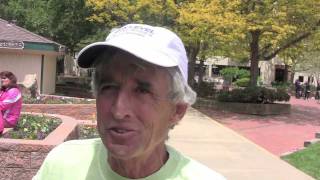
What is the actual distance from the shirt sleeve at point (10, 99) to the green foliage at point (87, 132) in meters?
1.43

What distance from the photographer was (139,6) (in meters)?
24.8

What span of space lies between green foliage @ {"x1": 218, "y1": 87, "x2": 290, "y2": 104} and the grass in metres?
11.9

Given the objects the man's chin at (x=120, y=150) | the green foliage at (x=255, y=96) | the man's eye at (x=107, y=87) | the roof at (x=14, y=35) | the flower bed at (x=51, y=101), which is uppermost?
the roof at (x=14, y=35)

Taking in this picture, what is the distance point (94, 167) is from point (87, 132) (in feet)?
27.7

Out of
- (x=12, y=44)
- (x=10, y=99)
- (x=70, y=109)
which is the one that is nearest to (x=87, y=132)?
(x=10, y=99)

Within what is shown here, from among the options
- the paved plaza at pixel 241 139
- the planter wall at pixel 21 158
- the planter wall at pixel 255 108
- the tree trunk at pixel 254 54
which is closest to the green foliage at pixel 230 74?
the tree trunk at pixel 254 54

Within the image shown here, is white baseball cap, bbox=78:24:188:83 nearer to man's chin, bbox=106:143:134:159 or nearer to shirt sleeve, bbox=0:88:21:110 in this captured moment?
man's chin, bbox=106:143:134:159

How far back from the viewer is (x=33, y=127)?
9070mm

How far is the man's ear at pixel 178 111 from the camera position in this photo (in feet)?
6.06

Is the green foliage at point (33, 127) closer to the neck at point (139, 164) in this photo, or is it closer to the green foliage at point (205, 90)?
the neck at point (139, 164)

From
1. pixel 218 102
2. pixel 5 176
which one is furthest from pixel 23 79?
pixel 5 176

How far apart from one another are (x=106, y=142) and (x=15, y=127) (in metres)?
7.61

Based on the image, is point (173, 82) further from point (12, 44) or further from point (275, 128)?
point (12, 44)

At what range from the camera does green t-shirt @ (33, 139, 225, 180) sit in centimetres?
182
